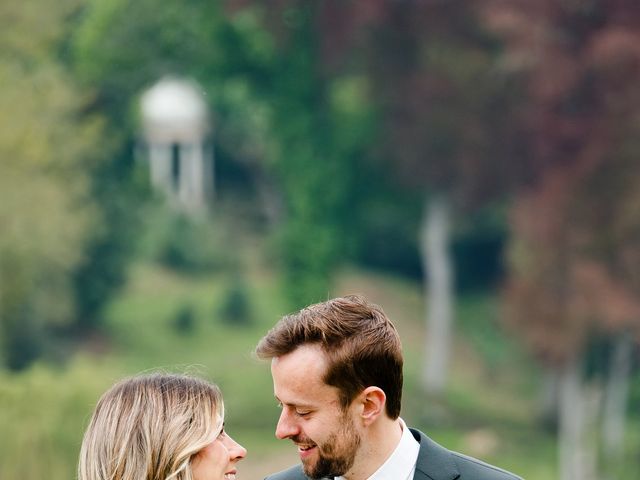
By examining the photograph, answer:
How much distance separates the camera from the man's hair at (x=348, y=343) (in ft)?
11.0

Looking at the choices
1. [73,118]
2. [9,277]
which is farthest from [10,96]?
[9,277]

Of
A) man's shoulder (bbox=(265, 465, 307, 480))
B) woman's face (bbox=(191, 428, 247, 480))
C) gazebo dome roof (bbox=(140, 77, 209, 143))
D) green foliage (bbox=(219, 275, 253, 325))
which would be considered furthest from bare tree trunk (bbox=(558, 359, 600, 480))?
woman's face (bbox=(191, 428, 247, 480))

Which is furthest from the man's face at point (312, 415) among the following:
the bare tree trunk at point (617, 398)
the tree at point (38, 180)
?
the bare tree trunk at point (617, 398)

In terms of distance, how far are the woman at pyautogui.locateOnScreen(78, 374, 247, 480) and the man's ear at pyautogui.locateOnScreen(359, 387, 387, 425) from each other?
0.40 m

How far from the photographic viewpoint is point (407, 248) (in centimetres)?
2519

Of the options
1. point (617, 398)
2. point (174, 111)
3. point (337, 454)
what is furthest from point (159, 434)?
point (174, 111)

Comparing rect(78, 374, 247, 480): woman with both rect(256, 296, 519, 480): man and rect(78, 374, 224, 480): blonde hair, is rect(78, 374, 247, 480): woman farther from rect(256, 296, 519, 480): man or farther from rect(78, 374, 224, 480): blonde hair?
rect(256, 296, 519, 480): man

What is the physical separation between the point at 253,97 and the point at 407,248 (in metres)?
4.29

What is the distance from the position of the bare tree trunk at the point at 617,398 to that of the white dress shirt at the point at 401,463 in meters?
17.6

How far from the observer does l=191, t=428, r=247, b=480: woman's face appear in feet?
10.1

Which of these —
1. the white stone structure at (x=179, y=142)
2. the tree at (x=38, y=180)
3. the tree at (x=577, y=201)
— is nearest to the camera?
the tree at (x=577, y=201)

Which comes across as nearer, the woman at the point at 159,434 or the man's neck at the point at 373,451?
the woman at the point at 159,434

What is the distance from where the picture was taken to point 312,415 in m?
3.34

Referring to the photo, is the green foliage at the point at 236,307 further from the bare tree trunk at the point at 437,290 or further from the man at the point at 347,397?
the man at the point at 347,397
